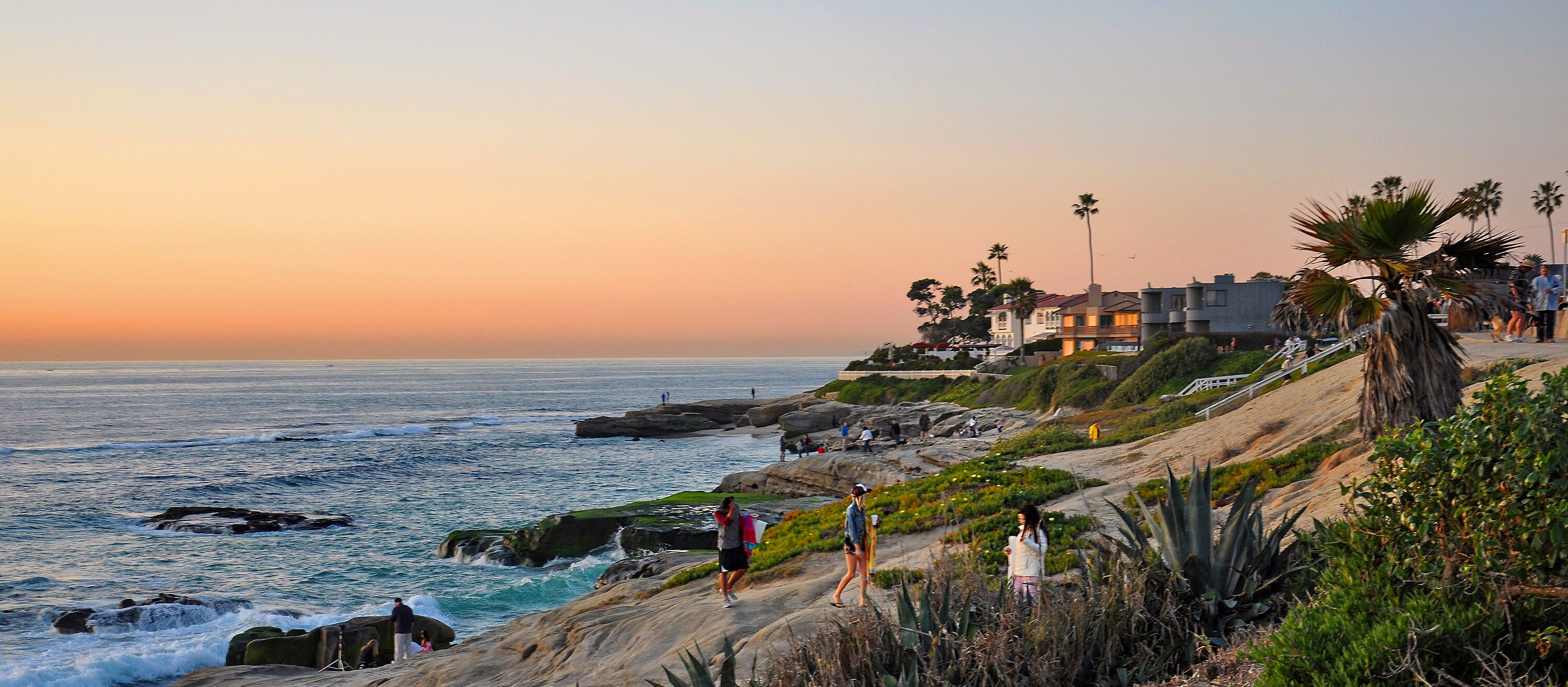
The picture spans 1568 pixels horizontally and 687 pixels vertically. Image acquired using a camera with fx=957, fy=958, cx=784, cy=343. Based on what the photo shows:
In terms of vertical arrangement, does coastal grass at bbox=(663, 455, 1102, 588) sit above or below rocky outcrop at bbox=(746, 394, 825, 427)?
above

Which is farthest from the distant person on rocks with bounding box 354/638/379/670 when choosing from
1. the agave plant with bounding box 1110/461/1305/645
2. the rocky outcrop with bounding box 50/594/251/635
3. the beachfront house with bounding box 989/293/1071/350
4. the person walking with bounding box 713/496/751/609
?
the beachfront house with bounding box 989/293/1071/350

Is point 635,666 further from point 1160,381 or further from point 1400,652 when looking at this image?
point 1160,381

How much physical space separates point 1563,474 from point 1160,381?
4233cm

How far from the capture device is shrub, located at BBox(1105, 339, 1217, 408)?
45062mm

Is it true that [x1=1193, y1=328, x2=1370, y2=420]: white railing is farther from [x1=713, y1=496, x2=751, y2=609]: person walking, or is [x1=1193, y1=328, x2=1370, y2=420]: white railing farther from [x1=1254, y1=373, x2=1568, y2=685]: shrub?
[x1=1254, y1=373, x2=1568, y2=685]: shrub

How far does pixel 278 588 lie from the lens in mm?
27016

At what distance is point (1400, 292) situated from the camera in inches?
450

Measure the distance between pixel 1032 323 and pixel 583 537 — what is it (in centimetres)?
8736

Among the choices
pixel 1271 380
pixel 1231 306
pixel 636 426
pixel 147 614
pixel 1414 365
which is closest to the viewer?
pixel 1414 365

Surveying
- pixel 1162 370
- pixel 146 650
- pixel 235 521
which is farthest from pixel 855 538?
pixel 1162 370

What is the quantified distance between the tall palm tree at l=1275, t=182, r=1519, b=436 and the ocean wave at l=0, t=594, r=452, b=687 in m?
19.9

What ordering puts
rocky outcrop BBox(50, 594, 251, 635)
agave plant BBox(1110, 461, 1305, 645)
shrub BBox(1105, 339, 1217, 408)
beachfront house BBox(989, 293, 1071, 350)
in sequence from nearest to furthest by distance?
agave plant BBox(1110, 461, 1305, 645) < rocky outcrop BBox(50, 594, 251, 635) < shrub BBox(1105, 339, 1217, 408) < beachfront house BBox(989, 293, 1071, 350)

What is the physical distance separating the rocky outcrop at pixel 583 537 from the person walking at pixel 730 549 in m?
14.3

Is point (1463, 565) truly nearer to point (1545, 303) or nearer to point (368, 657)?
point (1545, 303)
